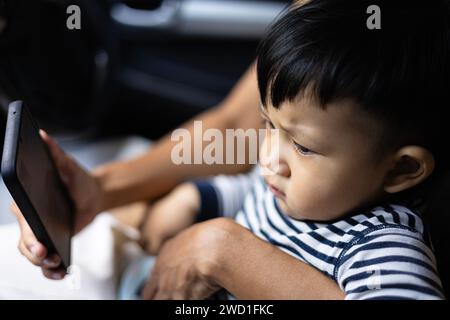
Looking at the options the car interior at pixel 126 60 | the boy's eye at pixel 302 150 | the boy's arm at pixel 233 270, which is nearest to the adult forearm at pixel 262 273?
the boy's arm at pixel 233 270

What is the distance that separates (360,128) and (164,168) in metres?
0.48

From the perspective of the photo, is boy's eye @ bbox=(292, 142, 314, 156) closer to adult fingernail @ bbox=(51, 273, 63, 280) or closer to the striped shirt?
the striped shirt

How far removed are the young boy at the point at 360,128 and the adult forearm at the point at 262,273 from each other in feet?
0.08

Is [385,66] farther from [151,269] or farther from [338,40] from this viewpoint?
[151,269]

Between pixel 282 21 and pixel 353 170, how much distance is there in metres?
0.19

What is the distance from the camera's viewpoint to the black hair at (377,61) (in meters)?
0.62

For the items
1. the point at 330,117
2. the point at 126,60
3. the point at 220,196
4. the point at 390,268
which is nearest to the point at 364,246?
the point at 390,268

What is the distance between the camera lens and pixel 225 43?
1481 millimetres

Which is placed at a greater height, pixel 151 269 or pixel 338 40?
pixel 338 40

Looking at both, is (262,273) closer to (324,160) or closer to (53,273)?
(324,160)

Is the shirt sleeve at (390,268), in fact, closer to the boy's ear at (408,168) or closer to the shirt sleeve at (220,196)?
the boy's ear at (408,168)

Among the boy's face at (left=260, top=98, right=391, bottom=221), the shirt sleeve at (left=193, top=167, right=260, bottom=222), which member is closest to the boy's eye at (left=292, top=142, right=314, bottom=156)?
the boy's face at (left=260, top=98, right=391, bottom=221)

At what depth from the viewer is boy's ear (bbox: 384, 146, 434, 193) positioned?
66cm
